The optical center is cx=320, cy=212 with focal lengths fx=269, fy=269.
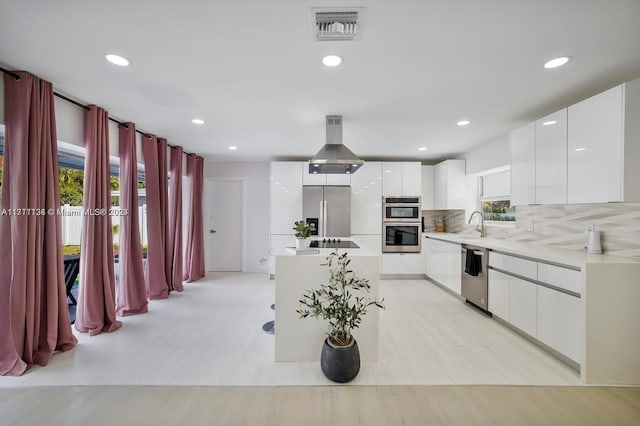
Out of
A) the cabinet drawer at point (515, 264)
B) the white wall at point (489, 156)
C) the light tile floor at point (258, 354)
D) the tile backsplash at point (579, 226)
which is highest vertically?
the white wall at point (489, 156)

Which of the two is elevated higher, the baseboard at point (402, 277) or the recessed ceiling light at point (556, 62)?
the recessed ceiling light at point (556, 62)

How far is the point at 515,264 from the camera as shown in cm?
287

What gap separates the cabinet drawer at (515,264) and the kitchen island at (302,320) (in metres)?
1.57

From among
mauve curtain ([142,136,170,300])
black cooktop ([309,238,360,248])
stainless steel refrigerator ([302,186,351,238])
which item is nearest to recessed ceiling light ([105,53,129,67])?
mauve curtain ([142,136,170,300])

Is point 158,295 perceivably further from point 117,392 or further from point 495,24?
point 495,24

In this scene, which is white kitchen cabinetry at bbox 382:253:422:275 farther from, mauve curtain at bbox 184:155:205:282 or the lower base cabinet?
mauve curtain at bbox 184:155:205:282

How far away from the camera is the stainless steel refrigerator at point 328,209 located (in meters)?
5.02

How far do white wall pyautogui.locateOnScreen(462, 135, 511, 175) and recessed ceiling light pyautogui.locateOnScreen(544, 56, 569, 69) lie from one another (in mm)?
1771

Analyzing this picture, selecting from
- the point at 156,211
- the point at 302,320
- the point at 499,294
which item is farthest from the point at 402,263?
the point at 156,211

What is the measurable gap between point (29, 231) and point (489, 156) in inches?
218

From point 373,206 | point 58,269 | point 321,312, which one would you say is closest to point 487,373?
point 321,312

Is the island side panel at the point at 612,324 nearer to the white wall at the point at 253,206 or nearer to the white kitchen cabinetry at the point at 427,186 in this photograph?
the white kitchen cabinetry at the point at 427,186

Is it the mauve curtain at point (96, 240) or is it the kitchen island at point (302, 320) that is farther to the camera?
the mauve curtain at point (96, 240)

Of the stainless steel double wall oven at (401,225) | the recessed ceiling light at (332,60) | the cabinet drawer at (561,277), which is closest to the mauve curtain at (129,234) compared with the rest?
the recessed ceiling light at (332,60)
